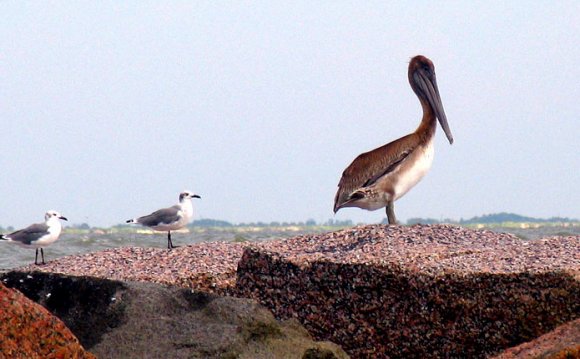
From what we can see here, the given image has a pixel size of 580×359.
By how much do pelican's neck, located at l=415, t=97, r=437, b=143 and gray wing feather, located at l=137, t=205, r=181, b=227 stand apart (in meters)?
4.50

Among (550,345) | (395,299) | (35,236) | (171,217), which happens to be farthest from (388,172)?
(35,236)

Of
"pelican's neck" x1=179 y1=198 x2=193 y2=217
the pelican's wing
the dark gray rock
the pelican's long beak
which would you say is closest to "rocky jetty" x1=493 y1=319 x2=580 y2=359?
the dark gray rock

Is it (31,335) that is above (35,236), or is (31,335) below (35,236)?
below

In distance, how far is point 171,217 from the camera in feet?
42.6

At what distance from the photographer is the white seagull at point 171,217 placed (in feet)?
42.7

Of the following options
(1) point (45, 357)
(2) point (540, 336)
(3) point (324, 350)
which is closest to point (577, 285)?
(2) point (540, 336)

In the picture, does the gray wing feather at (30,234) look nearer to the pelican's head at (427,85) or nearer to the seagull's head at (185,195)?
the seagull's head at (185,195)

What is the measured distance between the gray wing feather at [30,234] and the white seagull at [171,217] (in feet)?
4.68

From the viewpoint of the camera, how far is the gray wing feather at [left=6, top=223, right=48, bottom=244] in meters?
12.8

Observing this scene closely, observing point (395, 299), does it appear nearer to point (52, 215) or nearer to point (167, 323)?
point (167, 323)

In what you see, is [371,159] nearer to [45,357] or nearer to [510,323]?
[510,323]

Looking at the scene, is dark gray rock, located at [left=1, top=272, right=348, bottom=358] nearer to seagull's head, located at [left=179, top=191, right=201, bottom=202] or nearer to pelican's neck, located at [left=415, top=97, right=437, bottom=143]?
pelican's neck, located at [left=415, top=97, right=437, bottom=143]

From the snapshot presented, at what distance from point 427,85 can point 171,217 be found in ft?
15.3

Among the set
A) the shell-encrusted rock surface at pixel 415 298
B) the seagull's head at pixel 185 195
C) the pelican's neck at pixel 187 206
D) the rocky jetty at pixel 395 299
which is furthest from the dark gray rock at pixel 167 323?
the seagull's head at pixel 185 195
